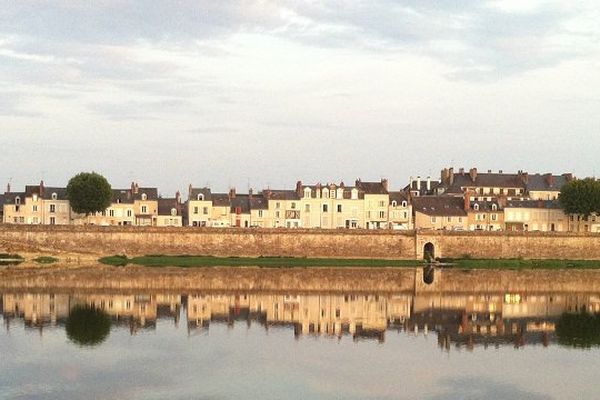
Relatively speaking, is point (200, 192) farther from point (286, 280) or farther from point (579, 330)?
point (579, 330)

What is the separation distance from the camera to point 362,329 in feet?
107

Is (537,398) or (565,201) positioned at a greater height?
(565,201)

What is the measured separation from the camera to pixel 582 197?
245 feet

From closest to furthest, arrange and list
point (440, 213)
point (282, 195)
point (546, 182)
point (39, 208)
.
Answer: point (39, 208), point (440, 213), point (282, 195), point (546, 182)

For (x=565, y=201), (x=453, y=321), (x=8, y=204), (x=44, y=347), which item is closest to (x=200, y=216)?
(x=8, y=204)

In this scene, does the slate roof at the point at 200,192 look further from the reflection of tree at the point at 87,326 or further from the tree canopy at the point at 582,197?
the reflection of tree at the point at 87,326

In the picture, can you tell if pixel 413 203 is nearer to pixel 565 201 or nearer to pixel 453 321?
pixel 565 201

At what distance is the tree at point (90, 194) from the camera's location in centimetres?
7169

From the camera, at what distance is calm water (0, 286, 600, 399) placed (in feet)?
73.2

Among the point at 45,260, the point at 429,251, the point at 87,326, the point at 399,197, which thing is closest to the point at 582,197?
the point at 429,251

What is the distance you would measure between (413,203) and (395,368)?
5498 cm

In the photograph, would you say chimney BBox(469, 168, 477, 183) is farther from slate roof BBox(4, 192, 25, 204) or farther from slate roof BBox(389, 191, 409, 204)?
slate roof BBox(4, 192, 25, 204)

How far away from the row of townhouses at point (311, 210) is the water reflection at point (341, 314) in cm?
Result: 3426

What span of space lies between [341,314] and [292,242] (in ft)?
102
